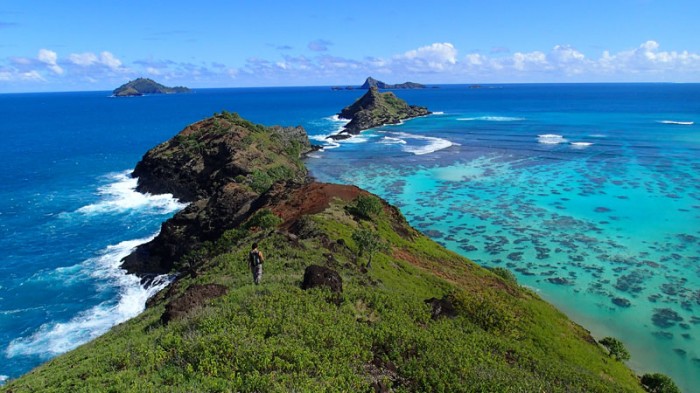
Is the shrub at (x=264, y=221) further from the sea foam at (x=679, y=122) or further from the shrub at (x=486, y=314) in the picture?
the sea foam at (x=679, y=122)

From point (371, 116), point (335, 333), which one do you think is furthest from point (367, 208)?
point (371, 116)

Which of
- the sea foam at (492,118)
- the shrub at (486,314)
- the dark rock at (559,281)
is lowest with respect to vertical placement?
the dark rock at (559,281)

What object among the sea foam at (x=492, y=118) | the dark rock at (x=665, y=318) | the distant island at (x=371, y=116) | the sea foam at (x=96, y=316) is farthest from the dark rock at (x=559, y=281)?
the sea foam at (x=492, y=118)

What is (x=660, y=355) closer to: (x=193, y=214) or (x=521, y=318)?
(x=521, y=318)

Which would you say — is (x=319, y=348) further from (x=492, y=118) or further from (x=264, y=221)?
(x=492, y=118)

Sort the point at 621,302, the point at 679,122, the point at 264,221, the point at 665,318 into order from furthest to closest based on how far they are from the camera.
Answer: the point at 679,122
the point at 264,221
the point at 621,302
the point at 665,318

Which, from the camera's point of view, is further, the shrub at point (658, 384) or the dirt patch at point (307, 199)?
the dirt patch at point (307, 199)

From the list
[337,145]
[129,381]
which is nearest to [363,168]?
[337,145]
